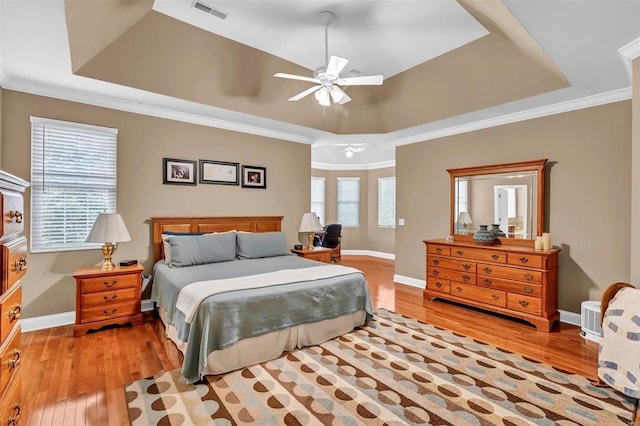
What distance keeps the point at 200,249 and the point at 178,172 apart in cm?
122

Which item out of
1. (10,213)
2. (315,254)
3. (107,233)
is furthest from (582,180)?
(107,233)

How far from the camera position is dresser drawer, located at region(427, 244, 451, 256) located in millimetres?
4504

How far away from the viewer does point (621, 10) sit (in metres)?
2.05

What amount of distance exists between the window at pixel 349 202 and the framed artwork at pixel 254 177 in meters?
4.48

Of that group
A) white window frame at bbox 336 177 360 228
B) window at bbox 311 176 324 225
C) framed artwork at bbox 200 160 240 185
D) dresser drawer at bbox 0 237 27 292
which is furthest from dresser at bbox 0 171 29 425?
white window frame at bbox 336 177 360 228

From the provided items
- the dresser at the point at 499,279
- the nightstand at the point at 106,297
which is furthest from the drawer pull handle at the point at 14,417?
the dresser at the point at 499,279

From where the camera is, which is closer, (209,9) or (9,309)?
(9,309)

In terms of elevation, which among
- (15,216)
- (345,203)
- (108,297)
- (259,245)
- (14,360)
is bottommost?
(108,297)

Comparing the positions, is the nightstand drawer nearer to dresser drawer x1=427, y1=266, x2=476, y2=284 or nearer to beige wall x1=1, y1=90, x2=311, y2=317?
beige wall x1=1, y1=90, x2=311, y2=317

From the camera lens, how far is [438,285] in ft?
15.1

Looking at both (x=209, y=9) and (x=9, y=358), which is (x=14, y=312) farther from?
(x=209, y=9)

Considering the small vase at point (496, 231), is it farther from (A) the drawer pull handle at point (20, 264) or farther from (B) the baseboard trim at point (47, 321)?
(B) the baseboard trim at point (47, 321)

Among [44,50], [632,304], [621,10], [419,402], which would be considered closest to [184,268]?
[44,50]

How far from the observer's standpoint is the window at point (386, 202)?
873cm
